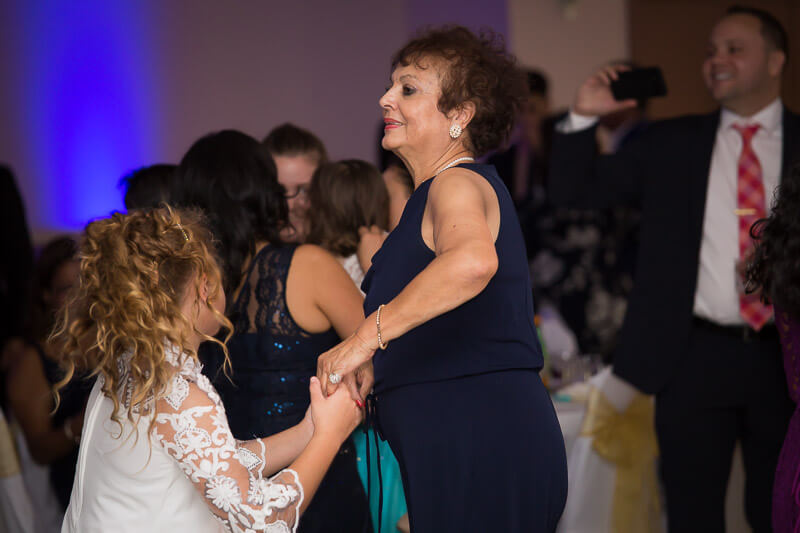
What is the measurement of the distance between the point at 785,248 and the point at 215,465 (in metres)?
1.19

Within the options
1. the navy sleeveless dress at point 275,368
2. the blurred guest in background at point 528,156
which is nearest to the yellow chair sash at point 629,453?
the navy sleeveless dress at point 275,368

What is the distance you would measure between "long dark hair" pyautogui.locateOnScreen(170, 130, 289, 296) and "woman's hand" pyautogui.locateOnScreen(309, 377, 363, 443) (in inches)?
20.8

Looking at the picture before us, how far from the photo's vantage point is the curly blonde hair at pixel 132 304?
1550 millimetres

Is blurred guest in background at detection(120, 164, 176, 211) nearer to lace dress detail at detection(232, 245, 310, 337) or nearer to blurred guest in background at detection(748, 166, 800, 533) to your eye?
lace dress detail at detection(232, 245, 310, 337)

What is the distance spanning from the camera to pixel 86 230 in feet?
5.25

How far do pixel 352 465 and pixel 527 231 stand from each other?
2671 millimetres

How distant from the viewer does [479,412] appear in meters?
1.58

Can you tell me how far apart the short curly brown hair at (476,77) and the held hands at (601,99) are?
A: 112 centimetres

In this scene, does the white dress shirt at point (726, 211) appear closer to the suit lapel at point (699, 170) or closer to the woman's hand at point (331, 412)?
the suit lapel at point (699, 170)

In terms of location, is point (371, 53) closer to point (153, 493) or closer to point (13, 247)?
point (13, 247)

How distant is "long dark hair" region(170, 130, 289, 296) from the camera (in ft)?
6.88

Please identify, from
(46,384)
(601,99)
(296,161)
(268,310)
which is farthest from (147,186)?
(601,99)

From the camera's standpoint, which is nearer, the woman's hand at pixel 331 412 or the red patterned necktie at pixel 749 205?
the woman's hand at pixel 331 412

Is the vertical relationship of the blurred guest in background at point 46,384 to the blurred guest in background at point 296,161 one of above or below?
below
